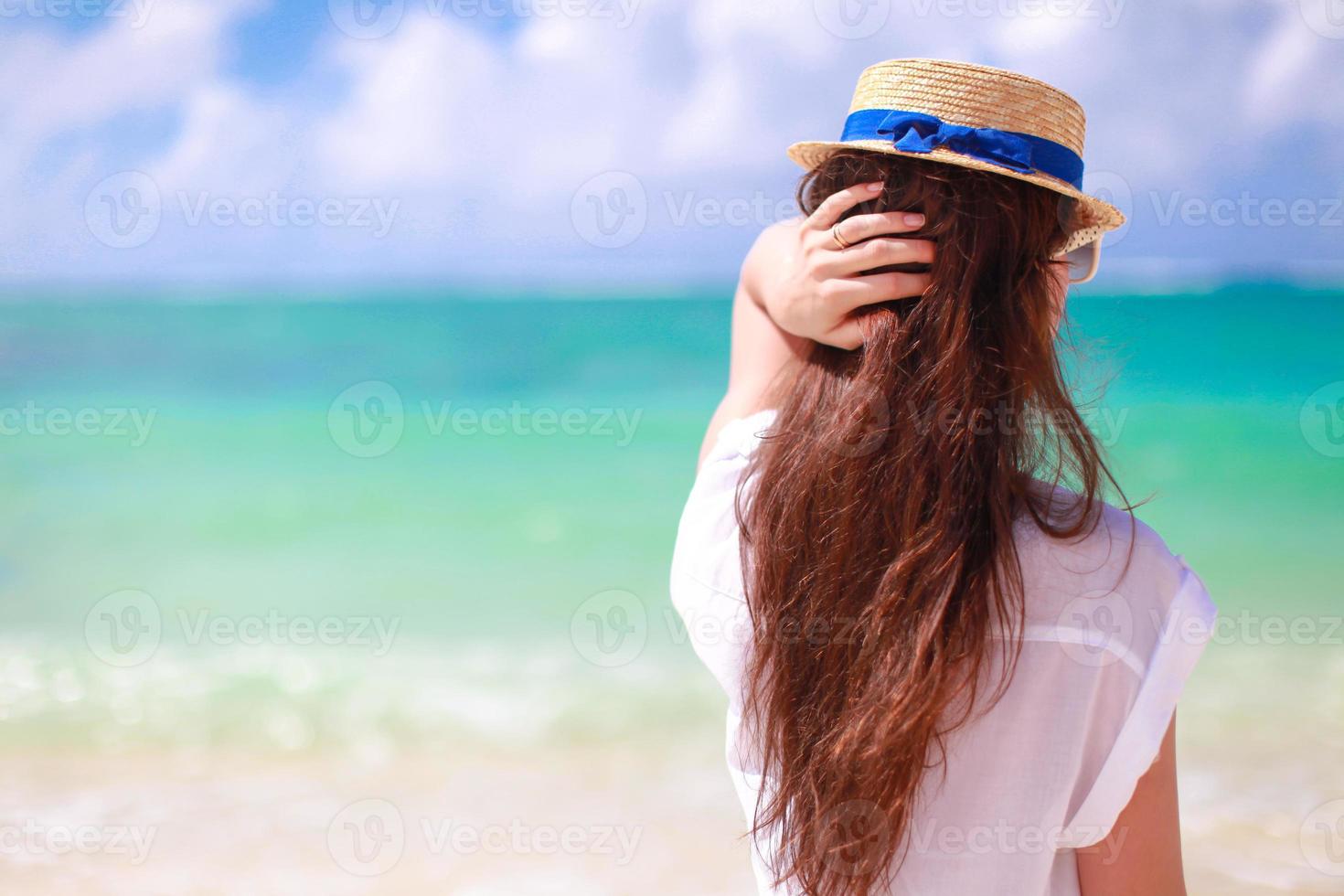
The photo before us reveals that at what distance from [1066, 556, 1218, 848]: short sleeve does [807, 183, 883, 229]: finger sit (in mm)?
399

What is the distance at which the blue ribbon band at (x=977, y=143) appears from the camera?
849 millimetres

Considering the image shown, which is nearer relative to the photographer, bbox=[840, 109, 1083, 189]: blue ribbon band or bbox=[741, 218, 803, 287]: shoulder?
bbox=[840, 109, 1083, 189]: blue ribbon band

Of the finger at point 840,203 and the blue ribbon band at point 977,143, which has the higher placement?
the blue ribbon band at point 977,143

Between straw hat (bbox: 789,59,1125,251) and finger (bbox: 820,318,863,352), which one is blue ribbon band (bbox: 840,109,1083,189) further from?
Answer: finger (bbox: 820,318,863,352)

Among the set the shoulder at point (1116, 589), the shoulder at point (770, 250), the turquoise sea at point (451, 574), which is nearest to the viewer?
the shoulder at point (1116, 589)

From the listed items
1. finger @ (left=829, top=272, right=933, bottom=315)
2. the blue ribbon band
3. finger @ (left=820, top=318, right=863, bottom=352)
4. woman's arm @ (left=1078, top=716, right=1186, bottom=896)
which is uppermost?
the blue ribbon band

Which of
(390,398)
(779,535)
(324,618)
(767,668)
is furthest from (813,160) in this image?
(390,398)

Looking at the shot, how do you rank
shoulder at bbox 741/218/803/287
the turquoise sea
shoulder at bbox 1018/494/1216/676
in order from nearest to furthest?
shoulder at bbox 1018/494/1216/676 < shoulder at bbox 741/218/803/287 < the turquoise sea

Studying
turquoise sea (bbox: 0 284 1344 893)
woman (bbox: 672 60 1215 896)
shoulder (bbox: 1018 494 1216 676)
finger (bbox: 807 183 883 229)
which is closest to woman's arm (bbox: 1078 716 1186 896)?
woman (bbox: 672 60 1215 896)

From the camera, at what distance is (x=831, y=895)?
941 millimetres

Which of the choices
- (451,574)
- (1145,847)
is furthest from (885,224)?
(451,574)

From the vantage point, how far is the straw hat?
A: 0.85m

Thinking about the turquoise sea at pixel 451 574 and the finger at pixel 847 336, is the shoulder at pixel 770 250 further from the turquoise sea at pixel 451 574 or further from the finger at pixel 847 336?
the turquoise sea at pixel 451 574

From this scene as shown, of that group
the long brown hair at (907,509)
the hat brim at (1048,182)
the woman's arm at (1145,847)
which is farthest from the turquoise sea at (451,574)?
the woman's arm at (1145,847)
